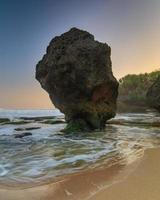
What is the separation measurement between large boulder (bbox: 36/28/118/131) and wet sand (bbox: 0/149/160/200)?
14.2 metres

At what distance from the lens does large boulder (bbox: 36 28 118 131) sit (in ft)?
70.2

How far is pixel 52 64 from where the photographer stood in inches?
865

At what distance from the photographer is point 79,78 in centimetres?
2136

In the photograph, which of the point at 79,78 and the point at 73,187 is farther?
the point at 79,78

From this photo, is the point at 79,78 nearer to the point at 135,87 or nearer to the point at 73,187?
the point at 73,187

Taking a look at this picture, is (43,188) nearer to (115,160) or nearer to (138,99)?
(115,160)

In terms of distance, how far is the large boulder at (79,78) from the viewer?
70.2ft

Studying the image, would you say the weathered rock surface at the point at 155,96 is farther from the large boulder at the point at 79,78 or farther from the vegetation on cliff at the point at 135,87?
the vegetation on cliff at the point at 135,87

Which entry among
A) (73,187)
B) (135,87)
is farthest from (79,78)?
(135,87)

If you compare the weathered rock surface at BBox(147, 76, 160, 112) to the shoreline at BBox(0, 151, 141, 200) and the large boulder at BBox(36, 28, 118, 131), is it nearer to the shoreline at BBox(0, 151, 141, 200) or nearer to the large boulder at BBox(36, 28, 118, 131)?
the large boulder at BBox(36, 28, 118, 131)

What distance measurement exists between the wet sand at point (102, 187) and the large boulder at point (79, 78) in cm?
1422

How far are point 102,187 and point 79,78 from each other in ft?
52.4

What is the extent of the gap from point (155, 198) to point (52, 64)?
18027mm

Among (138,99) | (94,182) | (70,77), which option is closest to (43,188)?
(94,182)
